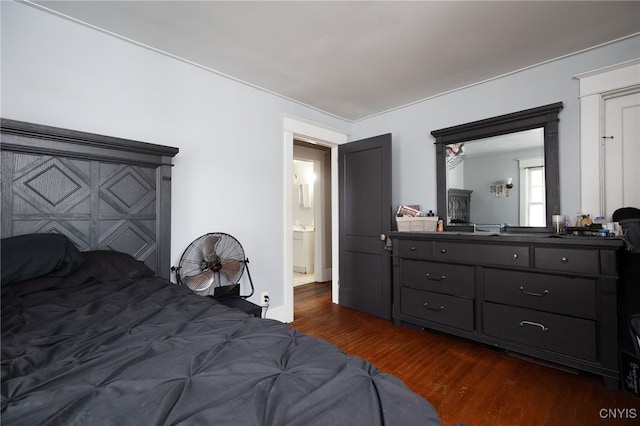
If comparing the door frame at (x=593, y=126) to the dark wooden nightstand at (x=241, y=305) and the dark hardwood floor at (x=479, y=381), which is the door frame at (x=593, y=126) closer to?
the dark hardwood floor at (x=479, y=381)

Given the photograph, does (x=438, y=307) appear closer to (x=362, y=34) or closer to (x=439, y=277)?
(x=439, y=277)

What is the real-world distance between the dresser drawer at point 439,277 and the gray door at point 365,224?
1.09ft

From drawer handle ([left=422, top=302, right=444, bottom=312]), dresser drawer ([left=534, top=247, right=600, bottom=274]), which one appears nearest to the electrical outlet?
drawer handle ([left=422, top=302, right=444, bottom=312])

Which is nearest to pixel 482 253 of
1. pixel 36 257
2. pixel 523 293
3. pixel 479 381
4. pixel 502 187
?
pixel 523 293

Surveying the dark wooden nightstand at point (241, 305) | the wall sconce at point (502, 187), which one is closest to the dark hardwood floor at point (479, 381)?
the dark wooden nightstand at point (241, 305)

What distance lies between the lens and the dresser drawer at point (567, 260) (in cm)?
193

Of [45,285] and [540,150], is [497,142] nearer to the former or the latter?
[540,150]

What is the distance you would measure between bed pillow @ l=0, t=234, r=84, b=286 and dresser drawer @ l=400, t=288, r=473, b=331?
2.67 meters

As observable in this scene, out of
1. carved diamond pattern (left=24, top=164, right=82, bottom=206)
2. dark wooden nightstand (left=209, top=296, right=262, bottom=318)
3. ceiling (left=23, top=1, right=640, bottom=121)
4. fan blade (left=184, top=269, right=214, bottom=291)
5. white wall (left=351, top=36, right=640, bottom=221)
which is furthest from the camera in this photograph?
white wall (left=351, top=36, right=640, bottom=221)

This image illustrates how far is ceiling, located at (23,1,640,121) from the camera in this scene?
72.3 inches

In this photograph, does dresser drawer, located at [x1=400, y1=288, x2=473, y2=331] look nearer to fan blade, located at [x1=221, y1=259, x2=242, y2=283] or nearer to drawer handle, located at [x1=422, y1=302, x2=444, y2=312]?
drawer handle, located at [x1=422, y1=302, x2=444, y2=312]

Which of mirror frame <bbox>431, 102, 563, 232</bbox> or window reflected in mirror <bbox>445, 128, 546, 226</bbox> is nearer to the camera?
mirror frame <bbox>431, 102, 563, 232</bbox>

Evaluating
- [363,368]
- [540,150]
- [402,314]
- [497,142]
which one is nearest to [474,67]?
[497,142]

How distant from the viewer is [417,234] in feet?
9.25
